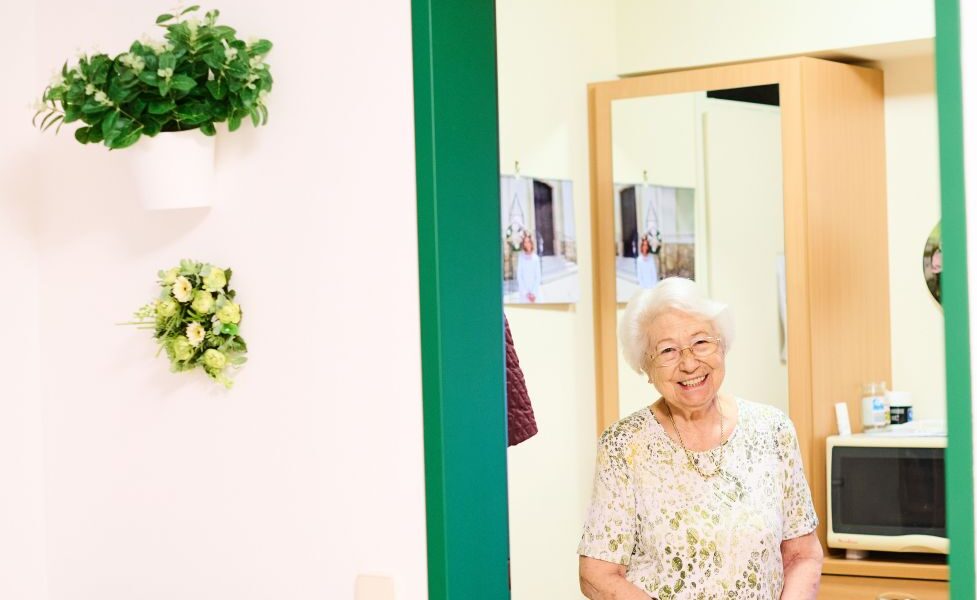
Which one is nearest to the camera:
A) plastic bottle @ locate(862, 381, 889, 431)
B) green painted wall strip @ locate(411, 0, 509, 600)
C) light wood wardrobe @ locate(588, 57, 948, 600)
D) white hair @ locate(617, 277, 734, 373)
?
green painted wall strip @ locate(411, 0, 509, 600)

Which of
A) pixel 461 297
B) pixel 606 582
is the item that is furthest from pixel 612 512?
pixel 461 297

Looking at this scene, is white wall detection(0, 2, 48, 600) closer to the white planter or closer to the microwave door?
the white planter

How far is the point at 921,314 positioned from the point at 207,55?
10.1ft

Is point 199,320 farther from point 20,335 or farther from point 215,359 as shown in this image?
point 20,335

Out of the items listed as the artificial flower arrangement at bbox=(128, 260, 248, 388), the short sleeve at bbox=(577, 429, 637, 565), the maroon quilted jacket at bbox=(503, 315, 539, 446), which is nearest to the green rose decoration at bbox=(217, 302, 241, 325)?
the artificial flower arrangement at bbox=(128, 260, 248, 388)

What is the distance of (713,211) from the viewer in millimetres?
4102

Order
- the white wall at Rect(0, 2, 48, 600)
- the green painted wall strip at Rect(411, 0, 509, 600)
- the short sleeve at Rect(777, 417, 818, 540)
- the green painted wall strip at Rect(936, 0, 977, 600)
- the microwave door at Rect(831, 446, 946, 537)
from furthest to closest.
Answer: the microwave door at Rect(831, 446, 946, 537) → the short sleeve at Rect(777, 417, 818, 540) → the white wall at Rect(0, 2, 48, 600) → the green painted wall strip at Rect(411, 0, 509, 600) → the green painted wall strip at Rect(936, 0, 977, 600)

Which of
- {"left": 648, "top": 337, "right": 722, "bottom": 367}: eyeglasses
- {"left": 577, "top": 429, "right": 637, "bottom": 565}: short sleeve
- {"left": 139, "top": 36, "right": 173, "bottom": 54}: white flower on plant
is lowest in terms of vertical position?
{"left": 577, "top": 429, "right": 637, "bottom": 565}: short sleeve

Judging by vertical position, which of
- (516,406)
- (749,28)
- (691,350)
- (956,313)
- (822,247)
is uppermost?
(749,28)

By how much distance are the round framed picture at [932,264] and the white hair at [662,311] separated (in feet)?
5.47

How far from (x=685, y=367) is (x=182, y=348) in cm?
116

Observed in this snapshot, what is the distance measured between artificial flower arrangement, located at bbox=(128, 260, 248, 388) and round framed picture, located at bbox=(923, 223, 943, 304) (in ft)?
9.47

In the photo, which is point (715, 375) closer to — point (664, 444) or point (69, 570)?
point (664, 444)

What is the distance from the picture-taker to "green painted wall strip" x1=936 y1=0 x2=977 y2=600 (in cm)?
125
